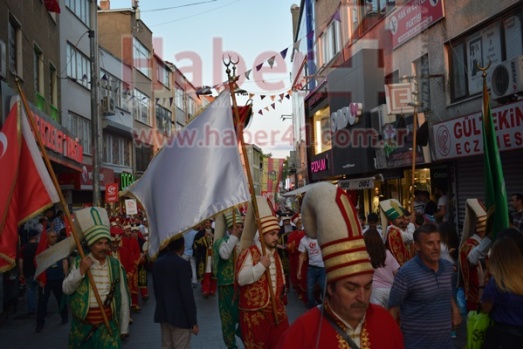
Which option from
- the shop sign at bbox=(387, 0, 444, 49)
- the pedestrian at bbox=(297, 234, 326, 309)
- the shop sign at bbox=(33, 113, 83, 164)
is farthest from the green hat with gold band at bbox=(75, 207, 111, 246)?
the shop sign at bbox=(387, 0, 444, 49)

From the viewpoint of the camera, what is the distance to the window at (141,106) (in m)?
Answer: 37.9

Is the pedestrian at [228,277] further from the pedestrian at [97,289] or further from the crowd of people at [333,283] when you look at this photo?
the pedestrian at [97,289]

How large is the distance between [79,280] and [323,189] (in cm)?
338

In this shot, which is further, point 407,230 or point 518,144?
point 518,144

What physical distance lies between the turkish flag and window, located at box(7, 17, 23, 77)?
1001 cm

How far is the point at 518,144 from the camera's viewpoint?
10195mm

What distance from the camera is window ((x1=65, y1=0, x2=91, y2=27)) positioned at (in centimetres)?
2523

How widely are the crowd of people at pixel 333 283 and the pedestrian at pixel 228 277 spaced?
16mm

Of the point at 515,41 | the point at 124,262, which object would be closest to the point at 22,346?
the point at 124,262

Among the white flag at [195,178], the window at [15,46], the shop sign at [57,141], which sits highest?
the window at [15,46]

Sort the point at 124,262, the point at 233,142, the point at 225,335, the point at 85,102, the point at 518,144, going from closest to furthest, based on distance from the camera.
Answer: the point at 233,142
the point at 225,335
the point at 518,144
the point at 124,262
the point at 85,102

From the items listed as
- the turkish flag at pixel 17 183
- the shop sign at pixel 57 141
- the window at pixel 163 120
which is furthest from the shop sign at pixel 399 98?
the window at pixel 163 120

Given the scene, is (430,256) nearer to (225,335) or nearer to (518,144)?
(225,335)

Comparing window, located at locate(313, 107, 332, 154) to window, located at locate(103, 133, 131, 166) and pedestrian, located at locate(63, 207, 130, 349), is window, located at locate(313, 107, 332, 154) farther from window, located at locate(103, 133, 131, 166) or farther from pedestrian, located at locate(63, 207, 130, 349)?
pedestrian, located at locate(63, 207, 130, 349)
